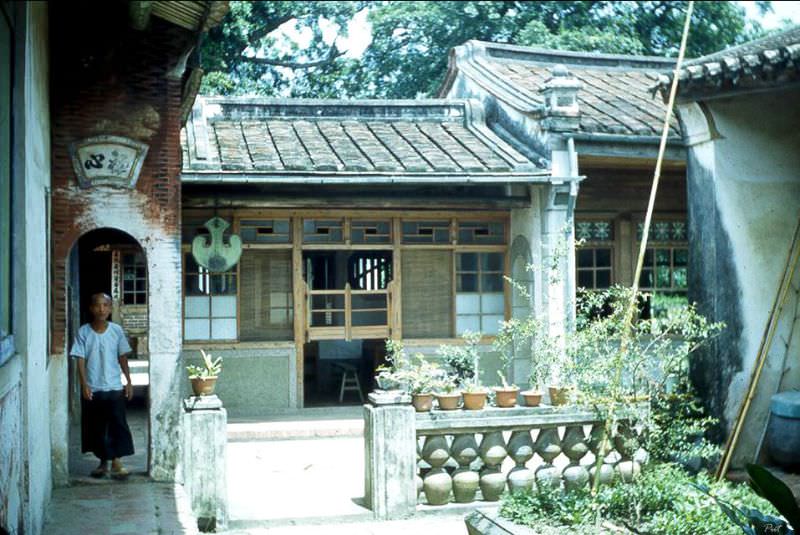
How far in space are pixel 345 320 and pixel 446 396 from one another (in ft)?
16.6

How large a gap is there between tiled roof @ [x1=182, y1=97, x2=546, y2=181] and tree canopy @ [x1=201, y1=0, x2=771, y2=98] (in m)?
10.4

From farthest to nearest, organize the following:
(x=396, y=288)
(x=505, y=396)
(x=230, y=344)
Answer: (x=396, y=288)
(x=230, y=344)
(x=505, y=396)

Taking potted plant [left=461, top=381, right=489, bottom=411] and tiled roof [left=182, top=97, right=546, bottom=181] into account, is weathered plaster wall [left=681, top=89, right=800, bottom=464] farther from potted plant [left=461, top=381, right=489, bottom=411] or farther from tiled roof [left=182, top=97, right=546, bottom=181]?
tiled roof [left=182, top=97, right=546, bottom=181]

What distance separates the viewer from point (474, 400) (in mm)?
7801

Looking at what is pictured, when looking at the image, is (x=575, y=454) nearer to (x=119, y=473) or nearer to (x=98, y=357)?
(x=119, y=473)

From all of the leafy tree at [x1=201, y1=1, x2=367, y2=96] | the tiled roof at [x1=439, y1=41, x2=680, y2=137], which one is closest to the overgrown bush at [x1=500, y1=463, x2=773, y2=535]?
the tiled roof at [x1=439, y1=41, x2=680, y2=137]

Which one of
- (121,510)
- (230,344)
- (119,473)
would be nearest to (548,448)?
(121,510)

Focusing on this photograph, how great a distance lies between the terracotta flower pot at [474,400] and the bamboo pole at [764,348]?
6.75ft

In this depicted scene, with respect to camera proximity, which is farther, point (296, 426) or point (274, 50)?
point (274, 50)

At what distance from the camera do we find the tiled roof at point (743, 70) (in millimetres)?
7863

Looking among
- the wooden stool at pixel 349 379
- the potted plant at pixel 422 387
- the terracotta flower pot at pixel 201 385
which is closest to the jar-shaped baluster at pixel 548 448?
the potted plant at pixel 422 387

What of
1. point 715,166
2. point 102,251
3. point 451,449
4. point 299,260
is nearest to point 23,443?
point 451,449

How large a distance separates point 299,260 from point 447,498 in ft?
17.7

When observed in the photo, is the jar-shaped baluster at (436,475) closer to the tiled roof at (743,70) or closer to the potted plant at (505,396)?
the potted plant at (505,396)
